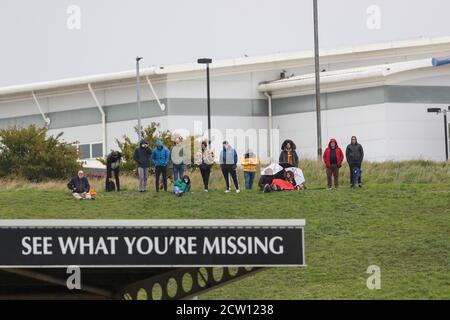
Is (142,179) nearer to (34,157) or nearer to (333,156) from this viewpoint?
(333,156)

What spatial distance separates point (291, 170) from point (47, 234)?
70.7ft

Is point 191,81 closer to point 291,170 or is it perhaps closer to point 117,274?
point 291,170

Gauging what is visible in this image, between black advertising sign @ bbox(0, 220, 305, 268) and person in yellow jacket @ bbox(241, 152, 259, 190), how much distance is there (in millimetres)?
21064

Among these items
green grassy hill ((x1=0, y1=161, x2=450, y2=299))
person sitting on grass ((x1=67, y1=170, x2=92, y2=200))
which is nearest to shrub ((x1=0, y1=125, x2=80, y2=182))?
green grassy hill ((x1=0, y1=161, x2=450, y2=299))

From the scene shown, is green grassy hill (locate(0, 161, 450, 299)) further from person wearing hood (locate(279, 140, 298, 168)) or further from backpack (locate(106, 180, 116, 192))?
person wearing hood (locate(279, 140, 298, 168))

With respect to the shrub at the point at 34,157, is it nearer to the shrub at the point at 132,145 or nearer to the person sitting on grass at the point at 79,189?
the shrub at the point at 132,145

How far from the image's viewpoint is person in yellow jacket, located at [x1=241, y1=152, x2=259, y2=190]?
155 feet

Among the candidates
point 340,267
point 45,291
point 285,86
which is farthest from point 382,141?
point 45,291

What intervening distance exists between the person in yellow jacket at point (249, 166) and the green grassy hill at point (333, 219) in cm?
86

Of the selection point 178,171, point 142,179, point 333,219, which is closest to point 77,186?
point 142,179

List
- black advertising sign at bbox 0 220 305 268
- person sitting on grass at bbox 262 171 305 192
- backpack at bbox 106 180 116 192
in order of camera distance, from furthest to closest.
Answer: backpack at bbox 106 180 116 192, person sitting on grass at bbox 262 171 305 192, black advertising sign at bbox 0 220 305 268

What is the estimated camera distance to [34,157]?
60.2 meters

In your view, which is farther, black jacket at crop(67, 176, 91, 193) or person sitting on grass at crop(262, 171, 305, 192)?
person sitting on grass at crop(262, 171, 305, 192)

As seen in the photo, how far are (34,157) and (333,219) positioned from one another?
62.6 ft
